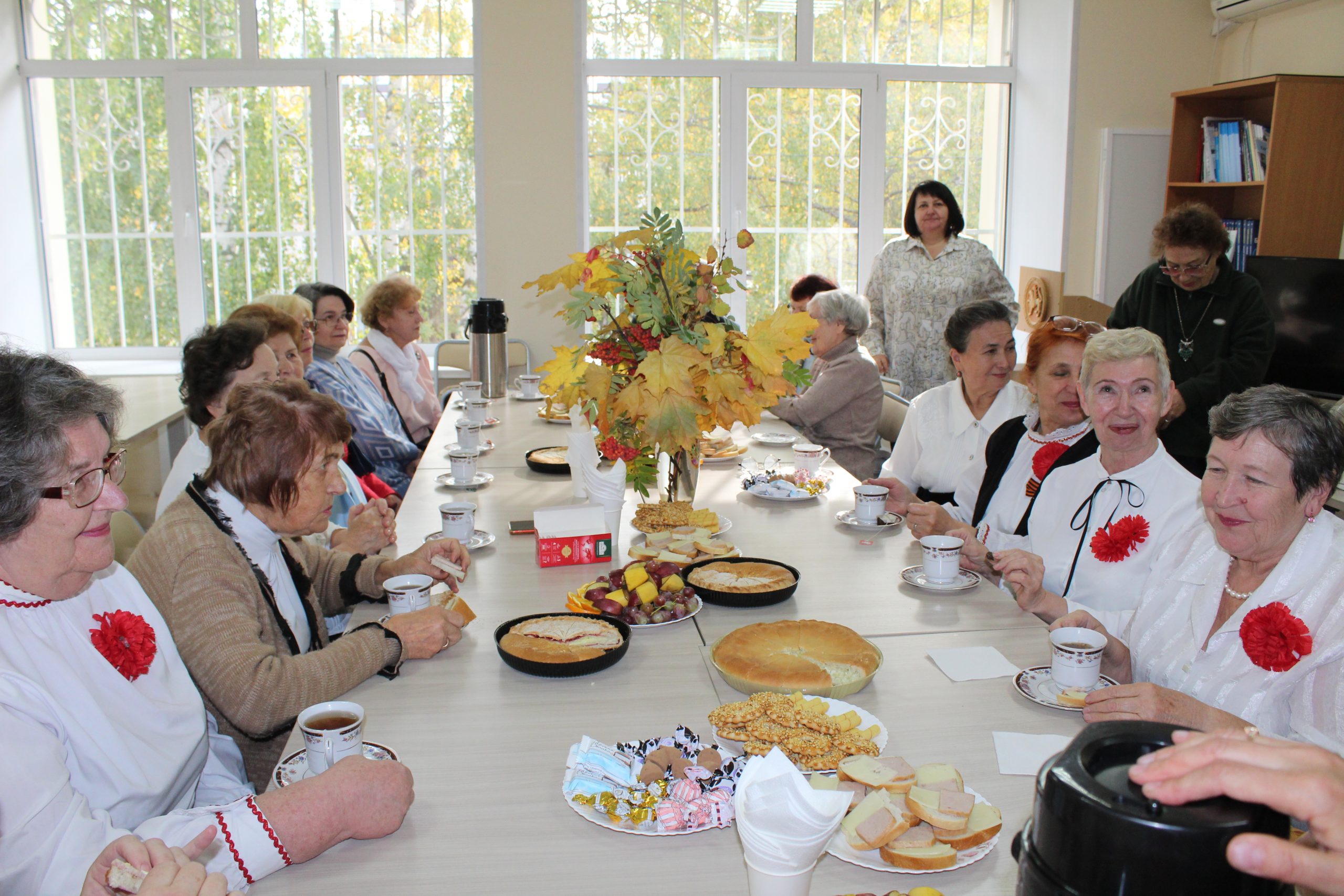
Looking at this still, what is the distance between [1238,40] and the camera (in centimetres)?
593

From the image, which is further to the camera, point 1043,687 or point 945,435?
point 945,435

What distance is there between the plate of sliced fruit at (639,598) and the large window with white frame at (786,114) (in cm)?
450

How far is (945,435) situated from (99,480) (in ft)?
8.42

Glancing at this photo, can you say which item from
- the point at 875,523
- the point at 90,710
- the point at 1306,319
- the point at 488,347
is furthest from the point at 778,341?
the point at 1306,319

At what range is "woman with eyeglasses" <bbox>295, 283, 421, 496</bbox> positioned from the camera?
3.97m

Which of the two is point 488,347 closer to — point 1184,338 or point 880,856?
point 1184,338

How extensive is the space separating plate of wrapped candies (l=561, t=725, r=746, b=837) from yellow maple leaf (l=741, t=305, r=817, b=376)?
1.09 meters

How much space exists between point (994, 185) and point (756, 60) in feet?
5.95

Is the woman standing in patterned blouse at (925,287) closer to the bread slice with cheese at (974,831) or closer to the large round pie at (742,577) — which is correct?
the large round pie at (742,577)

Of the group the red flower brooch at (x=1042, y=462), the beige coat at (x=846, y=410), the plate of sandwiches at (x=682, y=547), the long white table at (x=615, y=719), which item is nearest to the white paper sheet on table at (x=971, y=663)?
the long white table at (x=615, y=719)

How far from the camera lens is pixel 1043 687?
65.9 inches

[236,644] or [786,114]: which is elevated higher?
[786,114]

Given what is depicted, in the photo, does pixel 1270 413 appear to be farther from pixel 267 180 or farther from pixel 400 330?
pixel 267 180

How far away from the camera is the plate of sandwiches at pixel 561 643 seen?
5.69 feet
